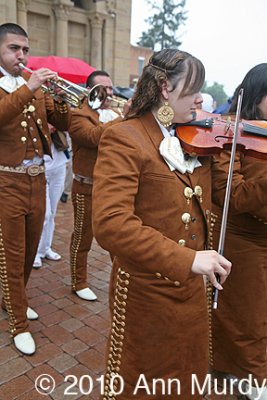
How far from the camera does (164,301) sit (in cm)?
167

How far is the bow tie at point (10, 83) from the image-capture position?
2875 millimetres

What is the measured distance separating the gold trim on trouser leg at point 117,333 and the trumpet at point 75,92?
1869 millimetres

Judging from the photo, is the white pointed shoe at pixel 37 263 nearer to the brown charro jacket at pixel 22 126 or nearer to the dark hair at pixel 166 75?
the brown charro jacket at pixel 22 126

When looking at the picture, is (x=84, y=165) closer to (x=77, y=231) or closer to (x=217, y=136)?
(x=77, y=231)

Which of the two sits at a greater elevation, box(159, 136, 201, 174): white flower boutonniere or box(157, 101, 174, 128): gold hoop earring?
box(157, 101, 174, 128): gold hoop earring

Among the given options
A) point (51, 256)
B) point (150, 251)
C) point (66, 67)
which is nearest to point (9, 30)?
point (150, 251)

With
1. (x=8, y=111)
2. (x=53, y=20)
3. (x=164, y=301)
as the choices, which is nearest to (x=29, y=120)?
(x=8, y=111)

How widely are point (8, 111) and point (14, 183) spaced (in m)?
0.55

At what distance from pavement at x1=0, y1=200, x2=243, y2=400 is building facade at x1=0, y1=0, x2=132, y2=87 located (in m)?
7.85

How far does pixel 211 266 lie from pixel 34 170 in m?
1.96

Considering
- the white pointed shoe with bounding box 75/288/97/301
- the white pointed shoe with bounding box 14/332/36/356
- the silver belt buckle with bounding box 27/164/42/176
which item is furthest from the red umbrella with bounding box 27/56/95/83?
the white pointed shoe with bounding box 14/332/36/356

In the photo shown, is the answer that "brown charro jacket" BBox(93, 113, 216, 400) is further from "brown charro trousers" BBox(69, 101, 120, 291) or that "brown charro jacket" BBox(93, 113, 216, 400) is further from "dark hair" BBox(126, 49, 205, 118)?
"brown charro trousers" BBox(69, 101, 120, 291)

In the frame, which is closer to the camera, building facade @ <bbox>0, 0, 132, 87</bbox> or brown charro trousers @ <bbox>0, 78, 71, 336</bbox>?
brown charro trousers @ <bbox>0, 78, 71, 336</bbox>

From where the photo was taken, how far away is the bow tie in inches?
113
